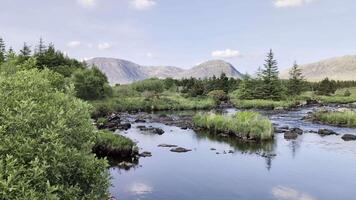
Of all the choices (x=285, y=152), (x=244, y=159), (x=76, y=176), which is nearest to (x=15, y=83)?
(x=76, y=176)

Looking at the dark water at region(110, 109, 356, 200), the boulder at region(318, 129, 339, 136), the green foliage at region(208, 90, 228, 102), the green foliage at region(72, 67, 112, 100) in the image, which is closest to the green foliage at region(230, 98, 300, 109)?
the green foliage at region(208, 90, 228, 102)

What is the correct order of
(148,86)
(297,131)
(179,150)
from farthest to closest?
1. (148,86)
2. (297,131)
3. (179,150)

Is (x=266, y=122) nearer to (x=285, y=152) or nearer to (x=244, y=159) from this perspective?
(x=285, y=152)

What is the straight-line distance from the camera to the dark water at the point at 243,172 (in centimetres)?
2894

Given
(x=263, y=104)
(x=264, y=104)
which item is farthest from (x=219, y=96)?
(x=264, y=104)

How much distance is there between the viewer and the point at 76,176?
13039 mm

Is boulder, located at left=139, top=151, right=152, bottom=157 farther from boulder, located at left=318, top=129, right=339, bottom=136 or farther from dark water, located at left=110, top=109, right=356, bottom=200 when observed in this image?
boulder, located at left=318, top=129, right=339, bottom=136

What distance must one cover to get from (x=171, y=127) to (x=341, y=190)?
33.8m

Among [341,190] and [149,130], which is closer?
[341,190]

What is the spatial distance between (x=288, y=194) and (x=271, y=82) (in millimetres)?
87885

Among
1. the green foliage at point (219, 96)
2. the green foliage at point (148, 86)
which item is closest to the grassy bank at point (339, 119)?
the green foliage at point (219, 96)

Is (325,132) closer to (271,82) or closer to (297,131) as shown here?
(297,131)

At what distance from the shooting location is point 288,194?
28.9m

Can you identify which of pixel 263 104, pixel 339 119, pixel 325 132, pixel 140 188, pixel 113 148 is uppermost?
pixel 263 104
